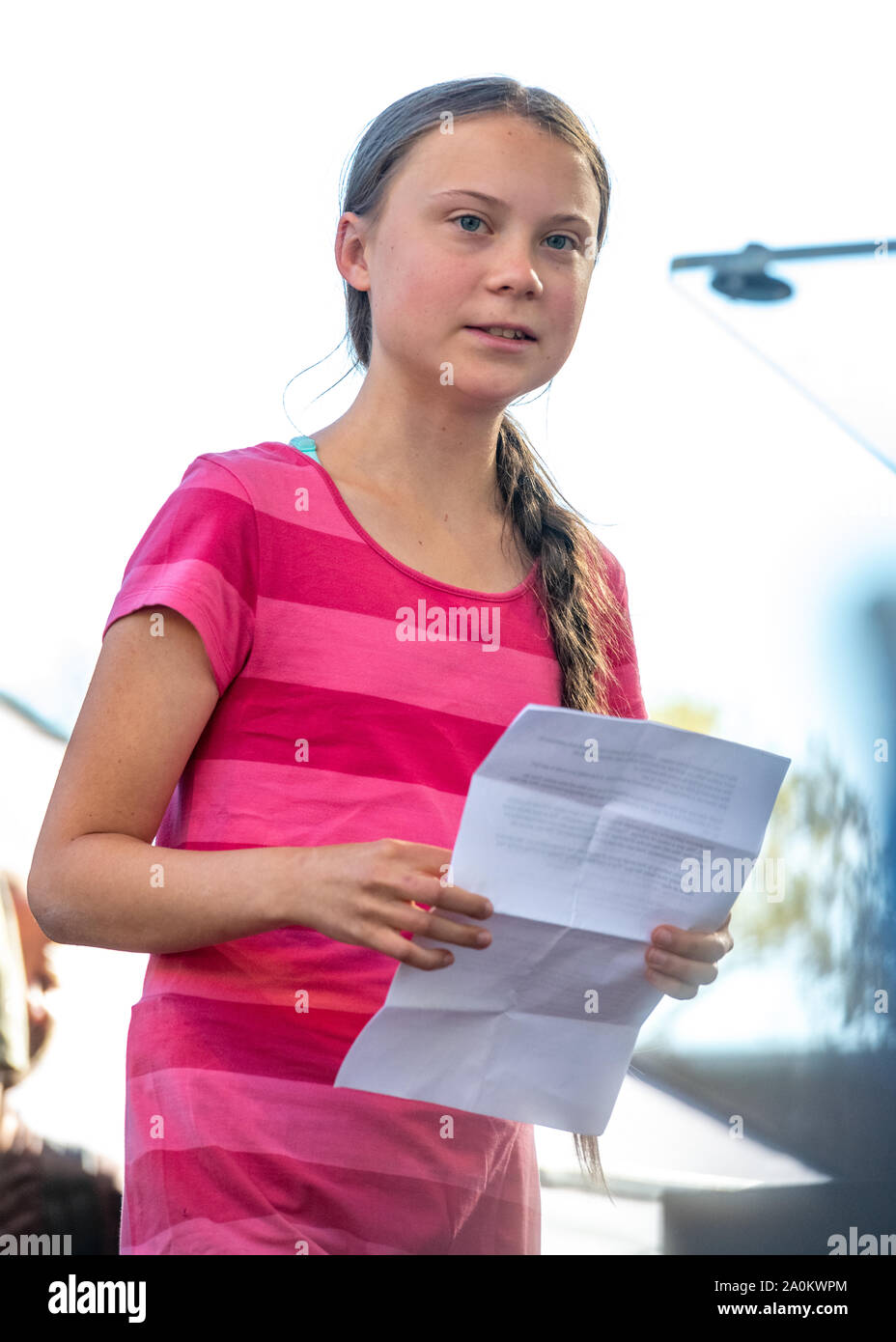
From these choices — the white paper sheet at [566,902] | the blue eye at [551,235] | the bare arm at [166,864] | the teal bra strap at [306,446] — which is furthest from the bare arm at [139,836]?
the blue eye at [551,235]

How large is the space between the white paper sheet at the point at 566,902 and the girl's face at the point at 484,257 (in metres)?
0.34

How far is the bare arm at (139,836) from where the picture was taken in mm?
801

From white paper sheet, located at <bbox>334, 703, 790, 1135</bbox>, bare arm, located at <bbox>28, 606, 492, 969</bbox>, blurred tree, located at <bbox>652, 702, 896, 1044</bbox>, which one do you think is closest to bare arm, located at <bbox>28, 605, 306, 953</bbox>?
bare arm, located at <bbox>28, 606, 492, 969</bbox>

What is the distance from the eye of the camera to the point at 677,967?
87 centimetres

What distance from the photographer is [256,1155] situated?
0.84 metres

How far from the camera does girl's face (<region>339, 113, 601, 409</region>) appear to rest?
965 millimetres

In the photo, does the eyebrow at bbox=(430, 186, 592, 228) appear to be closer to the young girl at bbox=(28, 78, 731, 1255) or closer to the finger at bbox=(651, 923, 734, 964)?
the young girl at bbox=(28, 78, 731, 1255)

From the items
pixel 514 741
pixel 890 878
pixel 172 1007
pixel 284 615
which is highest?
Answer: pixel 890 878

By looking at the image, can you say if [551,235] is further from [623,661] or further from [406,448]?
[623,661]

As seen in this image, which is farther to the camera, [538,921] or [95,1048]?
[95,1048]

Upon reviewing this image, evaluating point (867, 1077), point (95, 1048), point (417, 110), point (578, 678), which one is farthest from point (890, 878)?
point (417, 110)

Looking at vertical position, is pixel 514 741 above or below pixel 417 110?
below

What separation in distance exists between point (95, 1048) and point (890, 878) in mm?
1778
